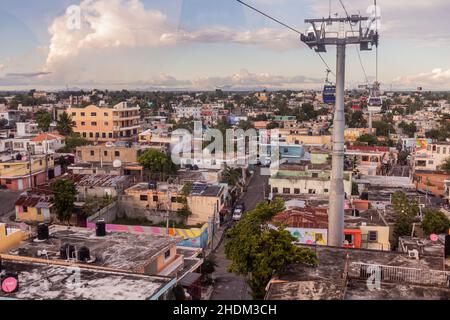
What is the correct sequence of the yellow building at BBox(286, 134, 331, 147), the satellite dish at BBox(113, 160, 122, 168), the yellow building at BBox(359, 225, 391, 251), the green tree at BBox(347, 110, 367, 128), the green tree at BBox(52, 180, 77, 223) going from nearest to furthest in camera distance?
1. the yellow building at BBox(359, 225, 391, 251)
2. the green tree at BBox(52, 180, 77, 223)
3. the satellite dish at BBox(113, 160, 122, 168)
4. the yellow building at BBox(286, 134, 331, 147)
5. the green tree at BBox(347, 110, 367, 128)

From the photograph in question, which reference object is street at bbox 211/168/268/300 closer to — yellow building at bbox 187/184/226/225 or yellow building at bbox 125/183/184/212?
yellow building at bbox 187/184/226/225

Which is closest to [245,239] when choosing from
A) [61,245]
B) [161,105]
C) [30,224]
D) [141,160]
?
[61,245]

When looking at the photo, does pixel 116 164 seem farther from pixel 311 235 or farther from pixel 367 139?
pixel 367 139

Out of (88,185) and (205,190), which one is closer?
(205,190)

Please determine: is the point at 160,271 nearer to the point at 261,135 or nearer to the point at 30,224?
the point at 30,224

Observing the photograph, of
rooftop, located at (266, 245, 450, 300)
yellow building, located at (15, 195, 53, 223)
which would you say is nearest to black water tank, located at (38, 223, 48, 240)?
rooftop, located at (266, 245, 450, 300)

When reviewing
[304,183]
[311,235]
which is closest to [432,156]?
[304,183]
